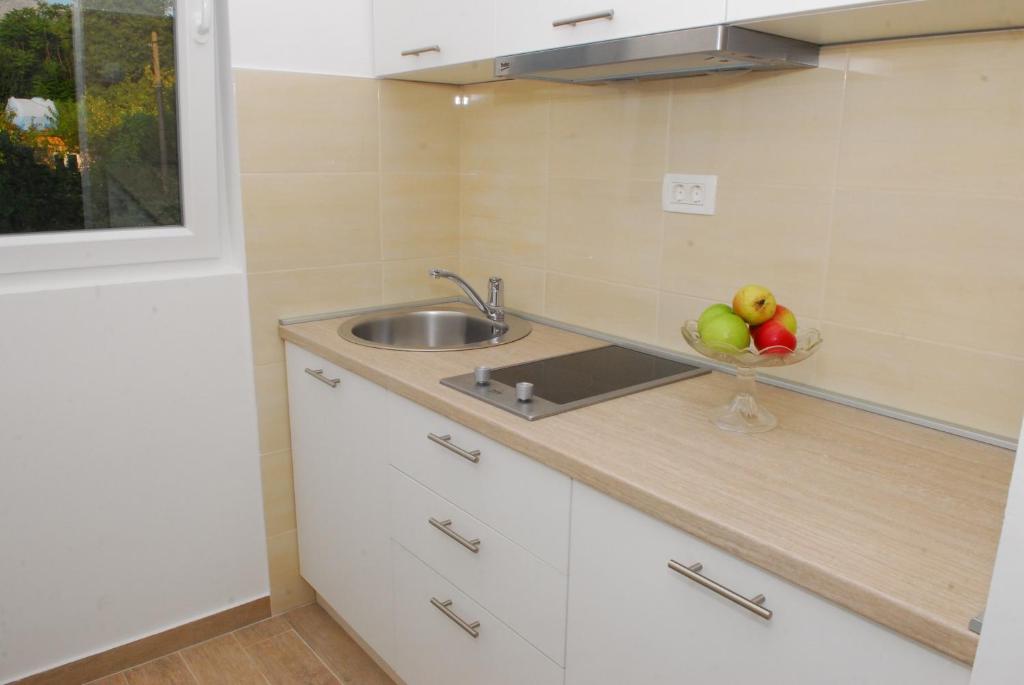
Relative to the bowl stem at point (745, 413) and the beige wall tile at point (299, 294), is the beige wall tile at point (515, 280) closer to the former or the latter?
the beige wall tile at point (299, 294)

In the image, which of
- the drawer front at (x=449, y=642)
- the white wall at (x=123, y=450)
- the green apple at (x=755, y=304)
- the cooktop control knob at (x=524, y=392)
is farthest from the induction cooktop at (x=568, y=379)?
the white wall at (x=123, y=450)

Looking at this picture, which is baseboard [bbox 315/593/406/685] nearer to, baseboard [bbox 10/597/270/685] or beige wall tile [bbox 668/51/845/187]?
baseboard [bbox 10/597/270/685]

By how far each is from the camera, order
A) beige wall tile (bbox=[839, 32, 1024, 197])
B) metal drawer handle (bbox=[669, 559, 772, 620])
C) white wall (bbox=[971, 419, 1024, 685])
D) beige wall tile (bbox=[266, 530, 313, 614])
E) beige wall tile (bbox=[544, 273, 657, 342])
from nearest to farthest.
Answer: white wall (bbox=[971, 419, 1024, 685]) < metal drawer handle (bbox=[669, 559, 772, 620]) < beige wall tile (bbox=[839, 32, 1024, 197]) < beige wall tile (bbox=[544, 273, 657, 342]) < beige wall tile (bbox=[266, 530, 313, 614])

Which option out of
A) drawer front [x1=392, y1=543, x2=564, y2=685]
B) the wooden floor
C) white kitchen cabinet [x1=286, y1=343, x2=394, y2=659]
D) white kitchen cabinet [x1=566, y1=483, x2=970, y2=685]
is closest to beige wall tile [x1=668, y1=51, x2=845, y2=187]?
white kitchen cabinet [x1=566, y1=483, x2=970, y2=685]

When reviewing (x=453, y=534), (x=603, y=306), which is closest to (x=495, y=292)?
(x=603, y=306)

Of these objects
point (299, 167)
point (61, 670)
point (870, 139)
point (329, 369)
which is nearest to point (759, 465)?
point (870, 139)

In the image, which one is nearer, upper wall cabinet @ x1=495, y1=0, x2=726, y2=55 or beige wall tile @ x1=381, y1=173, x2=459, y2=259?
upper wall cabinet @ x1=495, y1=0, x2=726, y2=55

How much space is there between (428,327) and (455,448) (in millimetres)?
893

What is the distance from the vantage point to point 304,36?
2.08 meters

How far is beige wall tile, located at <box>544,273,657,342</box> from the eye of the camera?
76.6 inches

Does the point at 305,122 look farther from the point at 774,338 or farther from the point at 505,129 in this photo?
the point at 774,338

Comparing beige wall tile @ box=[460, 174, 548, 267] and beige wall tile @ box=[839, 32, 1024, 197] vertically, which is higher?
beige wall tile @ box=[839, 32, 1024, 197]

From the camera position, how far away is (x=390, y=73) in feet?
7.07

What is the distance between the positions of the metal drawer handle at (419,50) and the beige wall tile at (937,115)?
0.97 m
